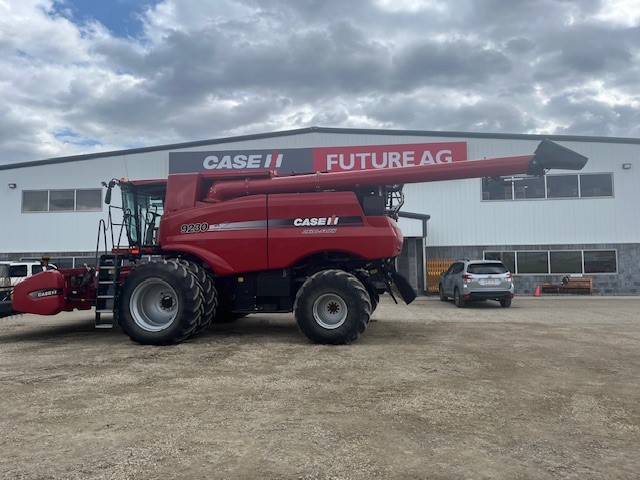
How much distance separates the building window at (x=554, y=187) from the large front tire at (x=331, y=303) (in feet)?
48.2

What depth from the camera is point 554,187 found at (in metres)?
21.4

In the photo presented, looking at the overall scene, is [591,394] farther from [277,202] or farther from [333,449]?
[277,202]

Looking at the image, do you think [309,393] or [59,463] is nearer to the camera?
[59,463]

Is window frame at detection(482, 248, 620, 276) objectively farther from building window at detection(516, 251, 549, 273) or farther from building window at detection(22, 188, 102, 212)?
building window at detection(22, 188, 102, 212)

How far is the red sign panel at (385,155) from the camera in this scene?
21766 millimetres

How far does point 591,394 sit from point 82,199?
22.8 meters

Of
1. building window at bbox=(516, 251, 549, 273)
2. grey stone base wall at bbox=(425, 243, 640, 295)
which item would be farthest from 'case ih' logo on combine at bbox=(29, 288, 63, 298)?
building window at bbox=(516, 251, 549, 273)

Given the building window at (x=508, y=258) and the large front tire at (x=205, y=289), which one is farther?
the building window at (x=508, y=258)

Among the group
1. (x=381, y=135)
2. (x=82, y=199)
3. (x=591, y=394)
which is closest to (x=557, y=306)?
(x=381, y=135)

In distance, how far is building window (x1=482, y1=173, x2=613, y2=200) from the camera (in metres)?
21.2

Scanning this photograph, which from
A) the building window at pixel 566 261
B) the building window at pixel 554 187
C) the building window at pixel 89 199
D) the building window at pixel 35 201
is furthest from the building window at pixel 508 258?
the building window at pixel 35 201

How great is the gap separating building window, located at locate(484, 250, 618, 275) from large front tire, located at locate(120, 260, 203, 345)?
52.2ft

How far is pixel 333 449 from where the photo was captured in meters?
4.00

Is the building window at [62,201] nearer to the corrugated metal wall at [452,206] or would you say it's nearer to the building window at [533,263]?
the corrugated metal wall at [452,206]
